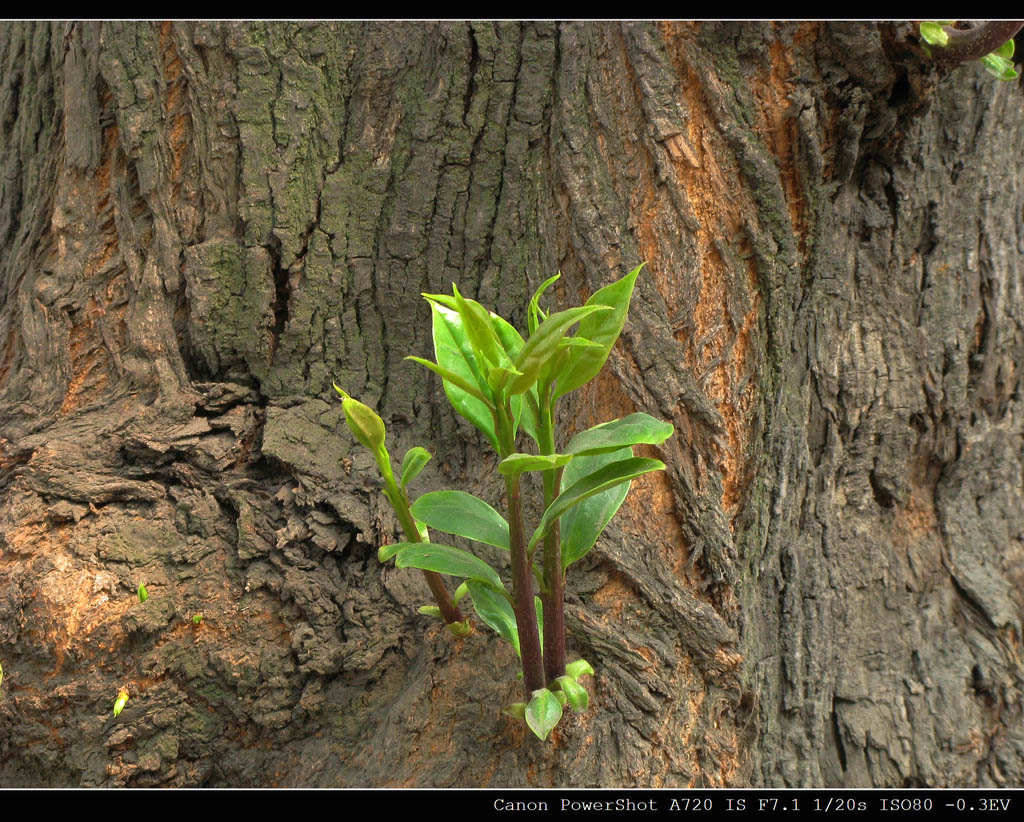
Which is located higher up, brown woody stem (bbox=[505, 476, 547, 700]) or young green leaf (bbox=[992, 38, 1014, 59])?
young green leaf (bbox=[992, 38, 1014, 59])

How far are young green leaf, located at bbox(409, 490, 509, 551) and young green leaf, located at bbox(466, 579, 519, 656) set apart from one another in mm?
132

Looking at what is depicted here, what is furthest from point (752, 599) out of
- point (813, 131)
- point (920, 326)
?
point (813, 131)

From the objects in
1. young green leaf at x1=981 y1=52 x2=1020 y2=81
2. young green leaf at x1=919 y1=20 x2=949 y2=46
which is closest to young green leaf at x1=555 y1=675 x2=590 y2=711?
young green leaf at x1=919 y1=20 x2=949 y2=46

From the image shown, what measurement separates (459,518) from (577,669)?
14.3 inches

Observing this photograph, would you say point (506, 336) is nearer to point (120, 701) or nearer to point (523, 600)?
point (523, 600)

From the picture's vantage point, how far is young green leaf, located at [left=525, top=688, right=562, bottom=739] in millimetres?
1426

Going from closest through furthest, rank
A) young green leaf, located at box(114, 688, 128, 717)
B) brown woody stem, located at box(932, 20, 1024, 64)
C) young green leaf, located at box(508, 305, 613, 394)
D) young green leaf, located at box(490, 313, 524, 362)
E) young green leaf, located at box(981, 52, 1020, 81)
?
1. young green leaf, located at box(508, 305, 613, 394)
2. young green leaf, located at box(490, 313, 524, 362)
3. young green leaf, located at box(114, 688, 128, 717)
4. brown woody stem, located at box(932, 20, 1024, 64)
5. young green leaf, located at box(981, 52, 1020, 81)

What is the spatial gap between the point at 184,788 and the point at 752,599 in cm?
126

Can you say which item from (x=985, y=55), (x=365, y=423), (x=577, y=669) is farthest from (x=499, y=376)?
(x=985, y=55)

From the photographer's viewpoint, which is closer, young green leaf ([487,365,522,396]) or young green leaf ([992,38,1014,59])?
young green leaf ([487,365,522,396])

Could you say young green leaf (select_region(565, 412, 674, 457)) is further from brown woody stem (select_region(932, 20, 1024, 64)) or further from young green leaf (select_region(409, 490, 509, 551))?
brown woody stem (select_region(932, 20, 1024, 64))

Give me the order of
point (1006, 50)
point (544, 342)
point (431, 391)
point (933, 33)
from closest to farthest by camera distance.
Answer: point (544, 342)
point (933, 33)
point (431, 391)
point (1006, 50)

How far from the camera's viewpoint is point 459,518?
1453mm

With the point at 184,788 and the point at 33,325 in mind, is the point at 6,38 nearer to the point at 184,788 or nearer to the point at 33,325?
the point at 33,325
